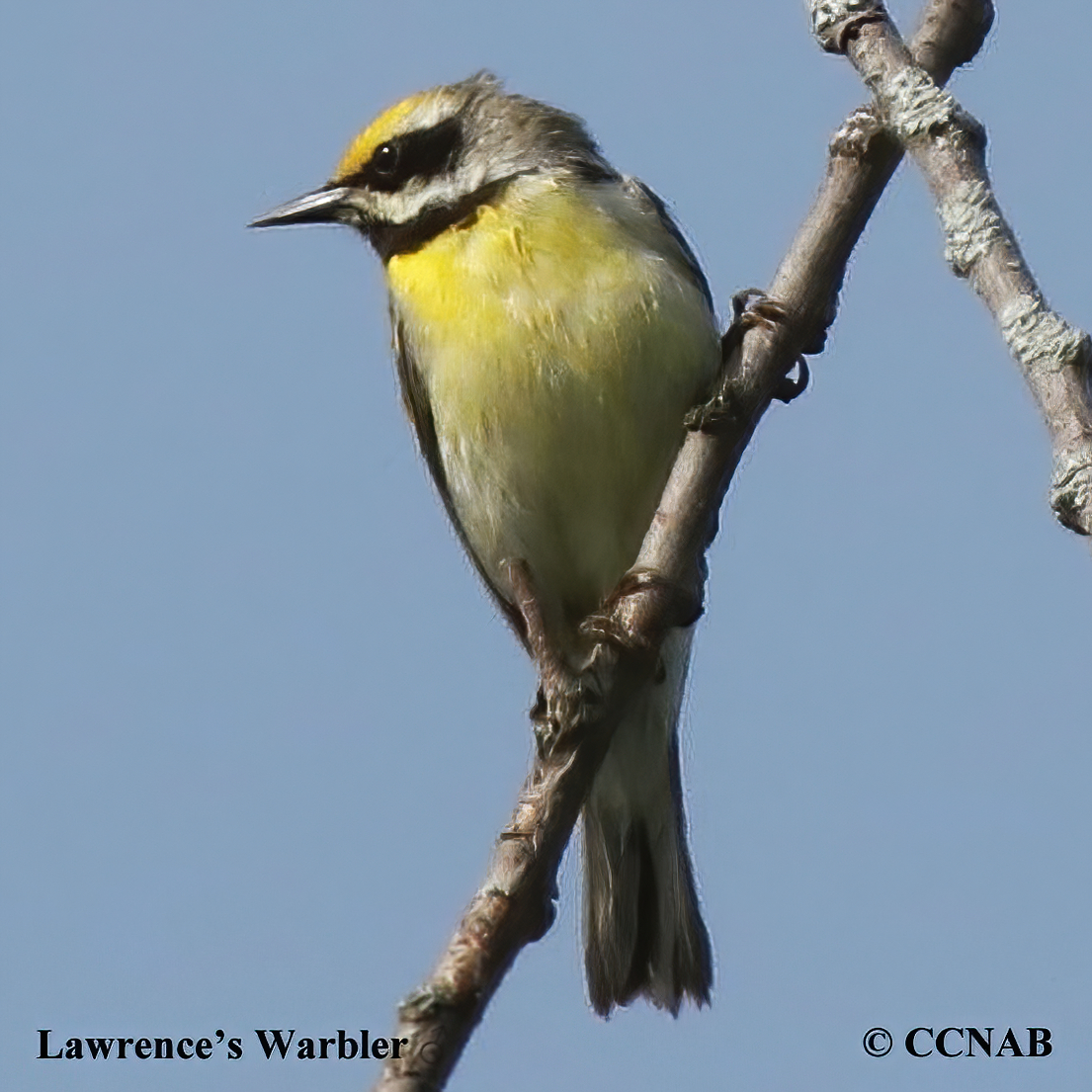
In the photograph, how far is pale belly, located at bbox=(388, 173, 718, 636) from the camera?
16.4ft

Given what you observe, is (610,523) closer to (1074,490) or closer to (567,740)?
(567,740)

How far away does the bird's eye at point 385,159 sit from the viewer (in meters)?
5.79

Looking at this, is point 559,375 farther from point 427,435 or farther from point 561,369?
point 427,435

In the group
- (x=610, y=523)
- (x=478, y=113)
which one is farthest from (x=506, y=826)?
(x=478, y=113)

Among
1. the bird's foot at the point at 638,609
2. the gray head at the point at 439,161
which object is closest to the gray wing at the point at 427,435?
the gray head at the point at 439,161

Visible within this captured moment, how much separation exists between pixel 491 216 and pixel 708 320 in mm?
787

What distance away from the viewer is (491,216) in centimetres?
531

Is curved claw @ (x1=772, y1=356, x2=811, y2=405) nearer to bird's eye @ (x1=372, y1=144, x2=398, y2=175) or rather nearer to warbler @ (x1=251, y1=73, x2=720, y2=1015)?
warbler @ (x1=251, y1=73, x2=720, y2=1015)

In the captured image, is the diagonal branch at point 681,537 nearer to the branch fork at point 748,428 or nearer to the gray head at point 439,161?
the branch fork at point 748,428

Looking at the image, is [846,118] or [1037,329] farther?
[846,118]

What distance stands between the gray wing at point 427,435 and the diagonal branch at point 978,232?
2.23 m

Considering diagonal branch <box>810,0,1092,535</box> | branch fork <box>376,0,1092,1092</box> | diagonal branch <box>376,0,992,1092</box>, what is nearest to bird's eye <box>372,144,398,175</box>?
branch fork <box>376,0,1092,1092</box>

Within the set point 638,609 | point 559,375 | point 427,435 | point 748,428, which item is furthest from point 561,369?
point 638,609

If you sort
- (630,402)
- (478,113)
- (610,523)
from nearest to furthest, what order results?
1. (630,402)
2. (610,523)
3. (478,113)
